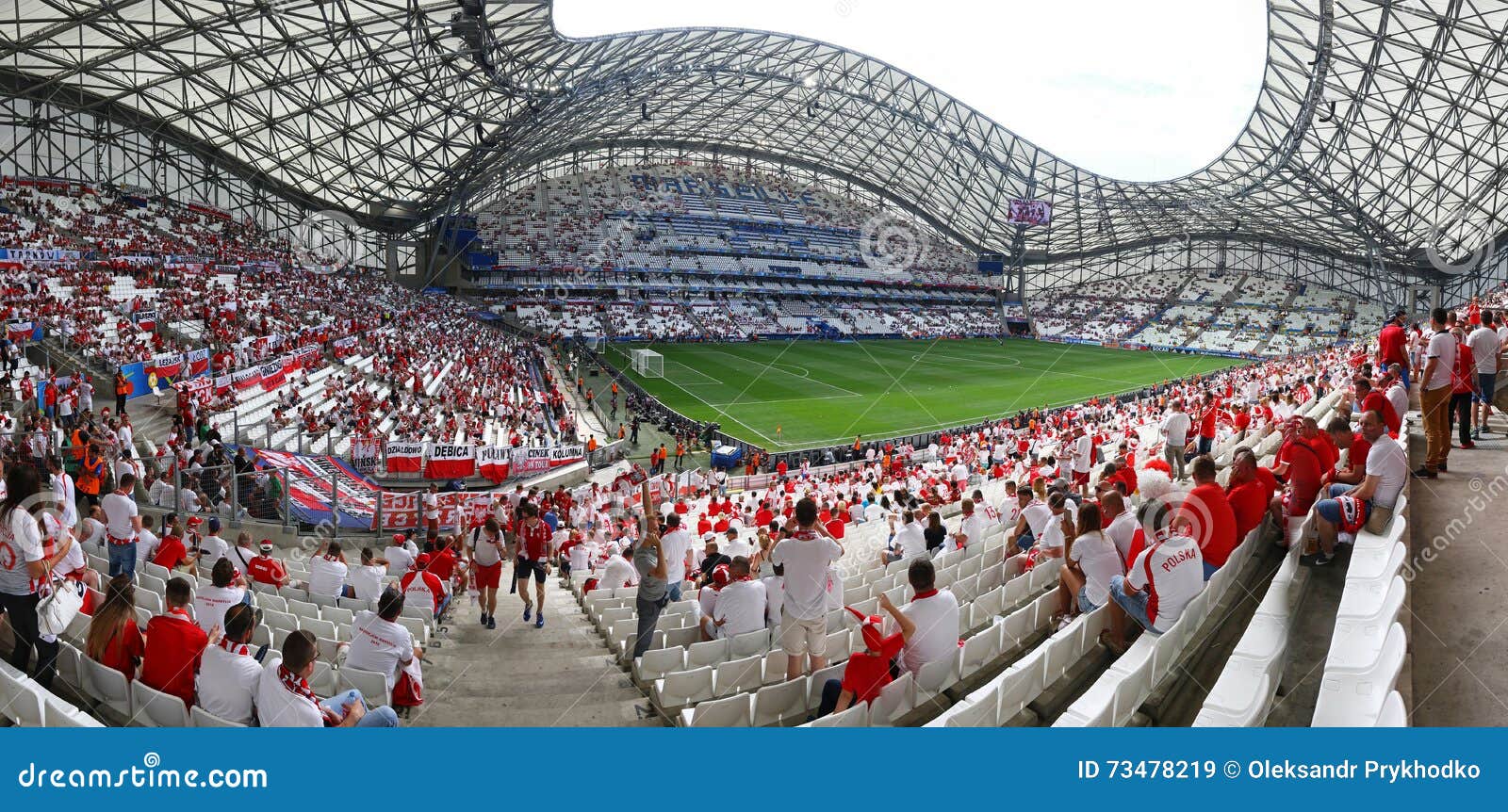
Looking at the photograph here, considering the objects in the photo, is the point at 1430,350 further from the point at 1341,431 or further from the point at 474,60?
the point at 474,60

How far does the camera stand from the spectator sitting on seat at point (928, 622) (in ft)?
14.5

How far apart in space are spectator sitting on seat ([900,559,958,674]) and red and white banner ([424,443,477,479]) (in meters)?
15.0

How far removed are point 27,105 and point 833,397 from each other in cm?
4435

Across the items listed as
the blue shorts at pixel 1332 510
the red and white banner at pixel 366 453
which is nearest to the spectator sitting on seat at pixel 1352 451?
the blue shorts at pixel 1332 510

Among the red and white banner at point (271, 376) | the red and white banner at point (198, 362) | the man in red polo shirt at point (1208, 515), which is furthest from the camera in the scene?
the red and white banner at point (271, 376)

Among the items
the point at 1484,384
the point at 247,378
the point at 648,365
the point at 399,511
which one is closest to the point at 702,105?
the point at 648,365

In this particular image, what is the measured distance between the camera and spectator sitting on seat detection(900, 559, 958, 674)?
443 centimetres

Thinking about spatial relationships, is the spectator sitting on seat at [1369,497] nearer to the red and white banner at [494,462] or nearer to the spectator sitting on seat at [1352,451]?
the spectator sitting on seat at [1352,451]

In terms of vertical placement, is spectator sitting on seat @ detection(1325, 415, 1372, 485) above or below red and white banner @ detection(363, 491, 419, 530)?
above

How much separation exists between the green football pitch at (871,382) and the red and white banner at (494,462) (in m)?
12.4

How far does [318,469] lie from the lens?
48.8 feet

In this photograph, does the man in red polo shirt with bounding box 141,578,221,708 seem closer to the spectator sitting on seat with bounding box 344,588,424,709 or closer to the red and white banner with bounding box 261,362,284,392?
the spectator sitting on seat with bounding box 344,588,424,709

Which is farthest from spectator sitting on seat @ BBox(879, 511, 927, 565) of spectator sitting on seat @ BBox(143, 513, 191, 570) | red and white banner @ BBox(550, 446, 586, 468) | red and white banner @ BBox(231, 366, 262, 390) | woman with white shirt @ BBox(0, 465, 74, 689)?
red and white banner @ BBox(231, 366, 262, 390)

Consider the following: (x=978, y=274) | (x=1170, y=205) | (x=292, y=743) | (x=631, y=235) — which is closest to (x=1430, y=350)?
(x=292, y=743)
